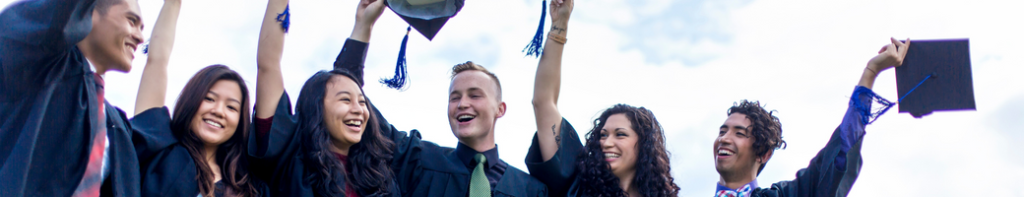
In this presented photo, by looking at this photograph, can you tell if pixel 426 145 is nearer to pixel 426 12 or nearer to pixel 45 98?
pixel 426 12

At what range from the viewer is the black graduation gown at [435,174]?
399cm

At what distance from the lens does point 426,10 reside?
162 inches

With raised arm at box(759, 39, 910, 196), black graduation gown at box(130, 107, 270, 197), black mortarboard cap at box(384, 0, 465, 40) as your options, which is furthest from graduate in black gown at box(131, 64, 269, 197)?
raised arm at box(759, 39, 910, 196)

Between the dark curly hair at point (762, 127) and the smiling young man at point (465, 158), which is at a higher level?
the dark curly hair at point (762, 127)

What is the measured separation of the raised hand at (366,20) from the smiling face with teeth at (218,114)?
0.86 m

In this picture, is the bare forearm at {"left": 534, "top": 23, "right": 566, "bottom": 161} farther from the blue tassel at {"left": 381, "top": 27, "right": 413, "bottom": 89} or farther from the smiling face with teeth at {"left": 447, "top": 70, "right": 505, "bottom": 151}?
the blue tassel at {"left": 381, "top": 27, "right": 413, "bottom": 89}

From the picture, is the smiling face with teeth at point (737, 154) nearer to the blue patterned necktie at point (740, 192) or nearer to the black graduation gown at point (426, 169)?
the blue patterned necktie at point (740, 192)

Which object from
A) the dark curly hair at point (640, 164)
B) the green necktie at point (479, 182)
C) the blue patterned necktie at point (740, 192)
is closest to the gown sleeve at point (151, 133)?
the green necktie at point (479, 182)

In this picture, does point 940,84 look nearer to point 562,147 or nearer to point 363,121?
point 562,147

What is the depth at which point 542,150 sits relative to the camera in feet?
13.7

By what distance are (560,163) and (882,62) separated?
194cm

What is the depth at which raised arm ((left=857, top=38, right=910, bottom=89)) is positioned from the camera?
13.8ft

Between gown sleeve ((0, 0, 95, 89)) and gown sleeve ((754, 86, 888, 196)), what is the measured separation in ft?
11.6

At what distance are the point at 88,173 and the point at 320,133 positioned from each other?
1212 millimetres
